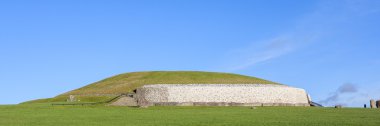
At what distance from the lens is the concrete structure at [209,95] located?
59.2 meters

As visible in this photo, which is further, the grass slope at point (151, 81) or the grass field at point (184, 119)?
the grass slope at point (151, 81)

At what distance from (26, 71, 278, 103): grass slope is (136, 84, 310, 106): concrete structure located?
5.46m

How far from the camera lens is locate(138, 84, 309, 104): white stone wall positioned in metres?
59.5

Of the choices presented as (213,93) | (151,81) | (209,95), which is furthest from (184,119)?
(151,81)

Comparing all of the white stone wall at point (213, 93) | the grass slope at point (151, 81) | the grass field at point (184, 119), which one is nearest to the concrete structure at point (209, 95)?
the white stone wall at point (213, 93)

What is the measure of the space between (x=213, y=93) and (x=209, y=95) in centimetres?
52

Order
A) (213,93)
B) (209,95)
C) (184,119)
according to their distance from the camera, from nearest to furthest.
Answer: (184,119)
(209,95)
(213,93)

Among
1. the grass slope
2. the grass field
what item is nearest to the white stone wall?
the grass slope

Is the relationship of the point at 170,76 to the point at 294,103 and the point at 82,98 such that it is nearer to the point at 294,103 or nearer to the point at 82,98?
the point at 82,98

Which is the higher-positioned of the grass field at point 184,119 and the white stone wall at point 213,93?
the white stone wall at point 213,93

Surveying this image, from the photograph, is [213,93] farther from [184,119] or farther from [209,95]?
[184,119]

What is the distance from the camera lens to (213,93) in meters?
59.8

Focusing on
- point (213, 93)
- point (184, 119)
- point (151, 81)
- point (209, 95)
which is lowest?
point (184, 119)

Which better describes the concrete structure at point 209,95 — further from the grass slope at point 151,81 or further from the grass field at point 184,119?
the grass field at point 184,119
